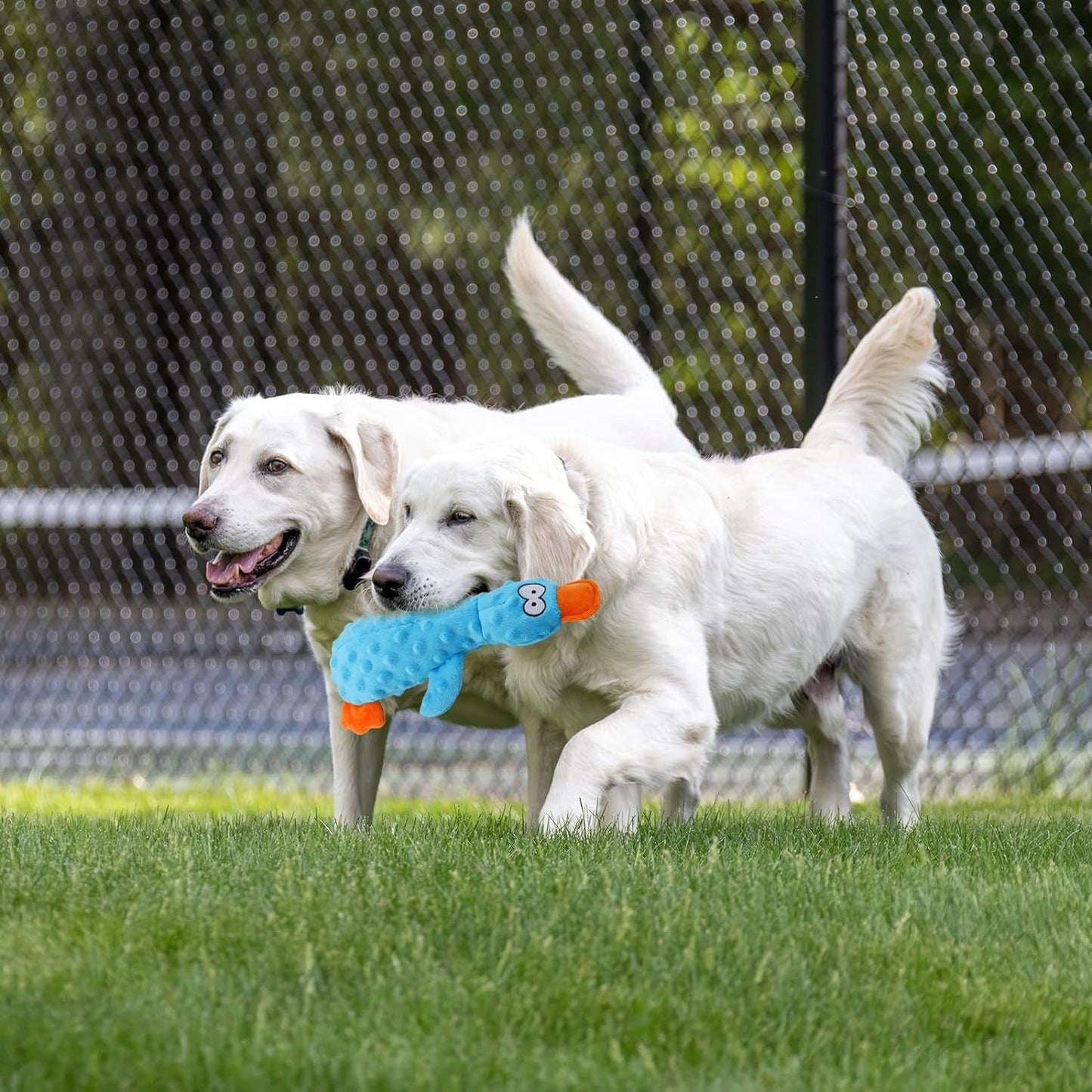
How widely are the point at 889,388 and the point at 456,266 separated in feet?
15.9

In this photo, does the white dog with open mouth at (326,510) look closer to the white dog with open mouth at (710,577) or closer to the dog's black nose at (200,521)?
the dog's black nose at (200,521)

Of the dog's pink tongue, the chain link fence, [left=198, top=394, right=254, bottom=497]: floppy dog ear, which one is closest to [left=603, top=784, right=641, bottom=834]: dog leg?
the dog's pink tongue

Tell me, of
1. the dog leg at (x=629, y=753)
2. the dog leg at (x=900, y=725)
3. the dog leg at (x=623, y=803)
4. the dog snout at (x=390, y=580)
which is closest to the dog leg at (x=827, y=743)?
the dog leg at (x=900, y=725)

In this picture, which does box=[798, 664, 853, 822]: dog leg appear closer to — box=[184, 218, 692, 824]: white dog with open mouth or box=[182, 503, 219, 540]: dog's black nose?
box=[184, 218, 692, 824]: white dog with open mouth

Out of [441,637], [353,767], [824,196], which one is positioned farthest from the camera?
[824,196]

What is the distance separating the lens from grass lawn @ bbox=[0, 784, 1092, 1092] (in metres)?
2.06

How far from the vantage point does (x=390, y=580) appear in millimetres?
3584

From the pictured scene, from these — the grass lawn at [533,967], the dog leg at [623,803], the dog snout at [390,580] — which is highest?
the dog snout at [390,580]

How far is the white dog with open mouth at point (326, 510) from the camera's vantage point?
411cm

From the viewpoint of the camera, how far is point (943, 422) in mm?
7898

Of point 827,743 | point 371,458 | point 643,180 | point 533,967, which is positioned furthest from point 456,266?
point 533,967

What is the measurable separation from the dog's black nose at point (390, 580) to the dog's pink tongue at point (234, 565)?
0.63m

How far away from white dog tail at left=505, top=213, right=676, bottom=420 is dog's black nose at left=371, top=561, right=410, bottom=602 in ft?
6.40

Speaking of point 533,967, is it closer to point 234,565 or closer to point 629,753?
point 629,753
